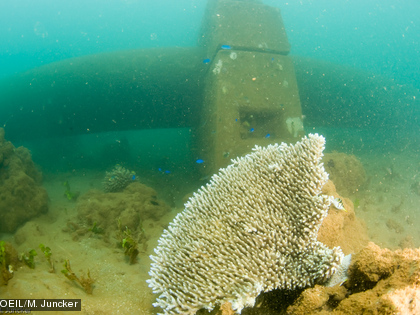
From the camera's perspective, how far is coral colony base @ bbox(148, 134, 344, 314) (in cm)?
244

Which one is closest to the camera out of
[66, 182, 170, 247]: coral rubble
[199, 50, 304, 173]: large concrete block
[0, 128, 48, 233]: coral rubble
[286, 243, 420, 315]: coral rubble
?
[286, 243, 420, 315]: coral rubble

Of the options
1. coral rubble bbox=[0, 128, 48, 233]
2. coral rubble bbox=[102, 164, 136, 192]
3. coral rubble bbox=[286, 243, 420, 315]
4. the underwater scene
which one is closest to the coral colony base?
the underwater scene

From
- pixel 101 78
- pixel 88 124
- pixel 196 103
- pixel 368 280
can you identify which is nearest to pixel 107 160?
pixel 88 124

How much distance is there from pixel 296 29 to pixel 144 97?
11296cm

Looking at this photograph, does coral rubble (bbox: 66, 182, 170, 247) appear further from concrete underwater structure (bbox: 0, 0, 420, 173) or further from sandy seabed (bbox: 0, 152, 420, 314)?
concrete underwater structure (bbox: 0, 0, 420, 173)

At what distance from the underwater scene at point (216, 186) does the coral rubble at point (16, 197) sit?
0.15 feet

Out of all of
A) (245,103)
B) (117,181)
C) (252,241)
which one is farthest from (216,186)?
(117,181)

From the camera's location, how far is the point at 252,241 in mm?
2715

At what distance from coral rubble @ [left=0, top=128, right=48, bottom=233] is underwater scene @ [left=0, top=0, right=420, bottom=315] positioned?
47mm

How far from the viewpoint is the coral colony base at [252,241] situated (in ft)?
8.00

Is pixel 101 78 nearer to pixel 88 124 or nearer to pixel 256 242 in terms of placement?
pixel 88 124

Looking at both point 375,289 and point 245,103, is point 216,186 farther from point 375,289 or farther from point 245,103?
point 245,103

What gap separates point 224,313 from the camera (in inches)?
87.7

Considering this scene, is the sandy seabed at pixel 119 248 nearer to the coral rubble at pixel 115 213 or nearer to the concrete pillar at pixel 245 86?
the coral rubble at pixel 115 213
